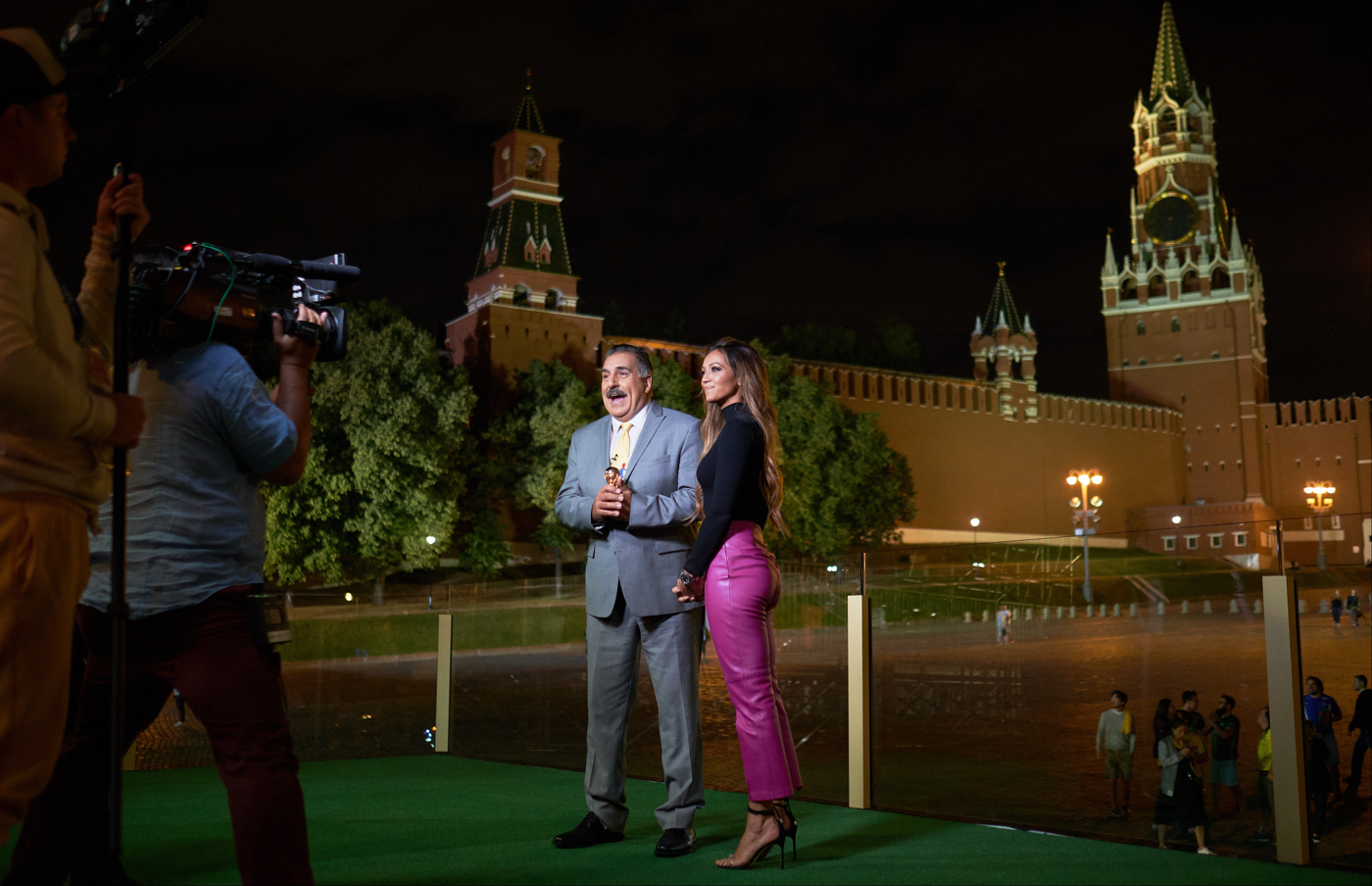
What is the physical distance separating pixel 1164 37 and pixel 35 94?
62091 millimetres

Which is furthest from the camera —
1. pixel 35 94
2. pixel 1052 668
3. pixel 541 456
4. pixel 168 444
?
pixel 541 456

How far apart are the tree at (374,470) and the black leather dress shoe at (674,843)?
57.4ft

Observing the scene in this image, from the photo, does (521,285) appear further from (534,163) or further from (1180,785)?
(1180,785)

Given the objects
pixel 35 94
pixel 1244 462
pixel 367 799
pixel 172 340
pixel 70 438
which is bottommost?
pixel 367 799

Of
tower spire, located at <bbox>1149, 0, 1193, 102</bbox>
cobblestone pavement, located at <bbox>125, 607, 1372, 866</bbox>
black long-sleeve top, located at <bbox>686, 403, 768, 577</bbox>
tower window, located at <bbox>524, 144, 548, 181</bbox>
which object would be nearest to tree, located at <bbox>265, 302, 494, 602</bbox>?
tower window, located at <bbox>524, 144, 548, 181</bbox>

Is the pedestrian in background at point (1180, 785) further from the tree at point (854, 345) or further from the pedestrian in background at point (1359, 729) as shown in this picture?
the tree at point (854, 345)

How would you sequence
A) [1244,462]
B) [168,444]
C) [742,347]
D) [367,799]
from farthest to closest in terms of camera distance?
[1244,462]
[367,799]
[742,347]
[168,444]

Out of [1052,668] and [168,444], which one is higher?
[168,444]

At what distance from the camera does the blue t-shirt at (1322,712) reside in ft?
9.88

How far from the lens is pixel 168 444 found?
2.21m

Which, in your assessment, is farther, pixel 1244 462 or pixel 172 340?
pixel 1244 462

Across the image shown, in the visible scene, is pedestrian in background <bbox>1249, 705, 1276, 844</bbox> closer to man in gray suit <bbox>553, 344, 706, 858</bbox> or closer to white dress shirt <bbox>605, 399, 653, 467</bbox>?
man in gray suit <bbox>553, 344, 706, 858</bbox>

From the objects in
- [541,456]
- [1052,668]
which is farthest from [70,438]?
[541,456]

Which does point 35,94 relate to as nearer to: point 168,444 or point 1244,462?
point 168,444
